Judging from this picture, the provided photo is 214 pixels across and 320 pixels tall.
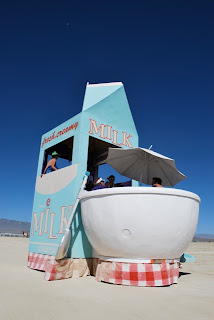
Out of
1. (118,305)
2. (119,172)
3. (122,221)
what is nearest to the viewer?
(118,305)

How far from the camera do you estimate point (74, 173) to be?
5.39 m

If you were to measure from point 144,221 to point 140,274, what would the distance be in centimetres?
87

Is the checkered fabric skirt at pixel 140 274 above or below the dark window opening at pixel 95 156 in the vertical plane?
below

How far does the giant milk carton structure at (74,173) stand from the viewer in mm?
5062

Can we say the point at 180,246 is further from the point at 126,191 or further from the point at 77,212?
the point at 77,212

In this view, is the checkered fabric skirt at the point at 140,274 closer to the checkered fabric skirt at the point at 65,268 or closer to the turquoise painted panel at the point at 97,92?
the checkered fabric skirt at the point at 65,268

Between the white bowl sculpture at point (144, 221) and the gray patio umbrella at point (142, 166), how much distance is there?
1337 millimetres

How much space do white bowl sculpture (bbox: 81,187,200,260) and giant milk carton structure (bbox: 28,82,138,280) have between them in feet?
3.55

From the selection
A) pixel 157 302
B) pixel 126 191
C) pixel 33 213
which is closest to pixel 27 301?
pixel 157 302

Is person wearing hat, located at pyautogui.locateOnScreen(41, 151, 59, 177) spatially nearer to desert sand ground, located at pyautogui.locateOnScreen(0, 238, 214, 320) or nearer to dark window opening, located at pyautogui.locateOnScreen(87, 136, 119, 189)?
dark window opening, located at pyautogui.locateOnScreen(87, 136, 119, 189)

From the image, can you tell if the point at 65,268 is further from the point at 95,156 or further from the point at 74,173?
the point at 95,156

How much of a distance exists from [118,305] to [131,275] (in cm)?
120

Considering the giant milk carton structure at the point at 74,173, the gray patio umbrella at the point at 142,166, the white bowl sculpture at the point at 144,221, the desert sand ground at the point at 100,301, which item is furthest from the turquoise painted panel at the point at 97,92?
the desert sand ground at the point at 100,301

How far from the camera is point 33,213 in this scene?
22.3 ft
